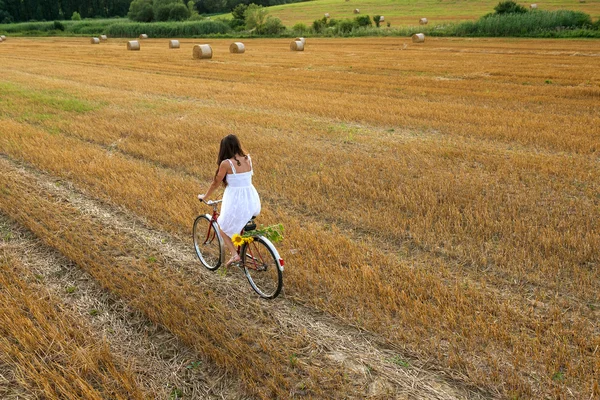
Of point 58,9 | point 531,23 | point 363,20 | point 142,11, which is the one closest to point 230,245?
point 531,23

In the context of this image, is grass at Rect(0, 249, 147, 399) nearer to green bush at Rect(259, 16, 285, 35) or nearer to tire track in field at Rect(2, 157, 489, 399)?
tire track in field at Rect(2, 157, 489, 399)

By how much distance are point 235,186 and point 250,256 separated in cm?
87

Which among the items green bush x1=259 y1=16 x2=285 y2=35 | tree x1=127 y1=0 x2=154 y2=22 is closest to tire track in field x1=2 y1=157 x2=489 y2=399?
green bush x1=259 y1=16 x2=285 y2=35

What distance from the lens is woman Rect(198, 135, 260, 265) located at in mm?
5039

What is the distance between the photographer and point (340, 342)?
15.1 ft

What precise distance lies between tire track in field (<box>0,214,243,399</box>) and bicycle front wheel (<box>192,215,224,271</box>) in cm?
118

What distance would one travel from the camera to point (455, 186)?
8547 millimetres

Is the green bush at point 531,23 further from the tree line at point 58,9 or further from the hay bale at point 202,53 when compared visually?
the tree line at point 58,9

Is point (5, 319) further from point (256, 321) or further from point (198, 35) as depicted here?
point (198, 35)

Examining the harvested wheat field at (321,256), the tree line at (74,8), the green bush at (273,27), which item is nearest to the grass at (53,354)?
the harvested wheat field at (321,256)

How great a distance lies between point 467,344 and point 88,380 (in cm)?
344

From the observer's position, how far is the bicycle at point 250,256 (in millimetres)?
5152

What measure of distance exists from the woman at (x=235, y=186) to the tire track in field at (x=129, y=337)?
1331 mm

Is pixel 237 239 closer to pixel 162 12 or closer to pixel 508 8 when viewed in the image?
pixel 508 8
